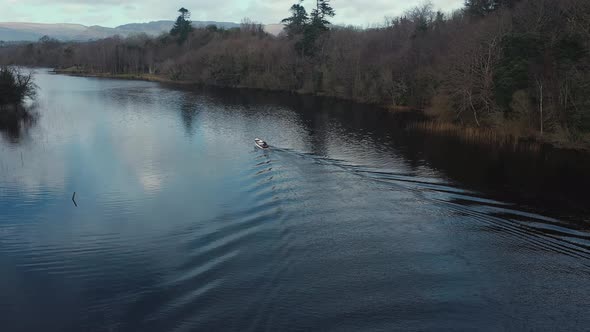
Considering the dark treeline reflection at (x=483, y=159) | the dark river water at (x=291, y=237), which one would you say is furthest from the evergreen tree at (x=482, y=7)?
the dark river water at (x=291, y=237)

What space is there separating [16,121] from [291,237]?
42.0 metres

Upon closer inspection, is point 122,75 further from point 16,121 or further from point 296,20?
point 16,121

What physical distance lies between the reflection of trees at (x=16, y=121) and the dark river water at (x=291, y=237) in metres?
5.24

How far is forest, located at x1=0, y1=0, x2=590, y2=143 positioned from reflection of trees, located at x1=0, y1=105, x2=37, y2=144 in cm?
3972

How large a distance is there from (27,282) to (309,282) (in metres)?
9.84

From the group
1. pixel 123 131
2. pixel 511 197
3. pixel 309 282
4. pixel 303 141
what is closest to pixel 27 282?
pixel 309 282

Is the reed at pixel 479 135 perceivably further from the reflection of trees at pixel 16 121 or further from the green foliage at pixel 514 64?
the reflection of trees at pixel 16 121

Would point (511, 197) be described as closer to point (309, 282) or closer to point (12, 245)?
point (309, 282)

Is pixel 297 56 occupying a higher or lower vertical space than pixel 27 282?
higher

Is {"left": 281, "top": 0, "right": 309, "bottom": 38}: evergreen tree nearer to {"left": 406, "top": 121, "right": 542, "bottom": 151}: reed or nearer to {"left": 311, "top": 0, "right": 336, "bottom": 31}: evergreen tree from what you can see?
{"left": 311, "top": 0, "right": 336, "bottom": 31}: evergreen tree

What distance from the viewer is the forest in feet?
116

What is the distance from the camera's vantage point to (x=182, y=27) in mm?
127812

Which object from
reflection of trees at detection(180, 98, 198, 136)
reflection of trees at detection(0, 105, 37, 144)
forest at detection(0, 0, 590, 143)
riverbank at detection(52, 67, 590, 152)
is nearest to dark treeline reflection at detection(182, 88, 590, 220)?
reflection of trees at detection(180, 98, 198, 136)

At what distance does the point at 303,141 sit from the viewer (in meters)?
38.3
